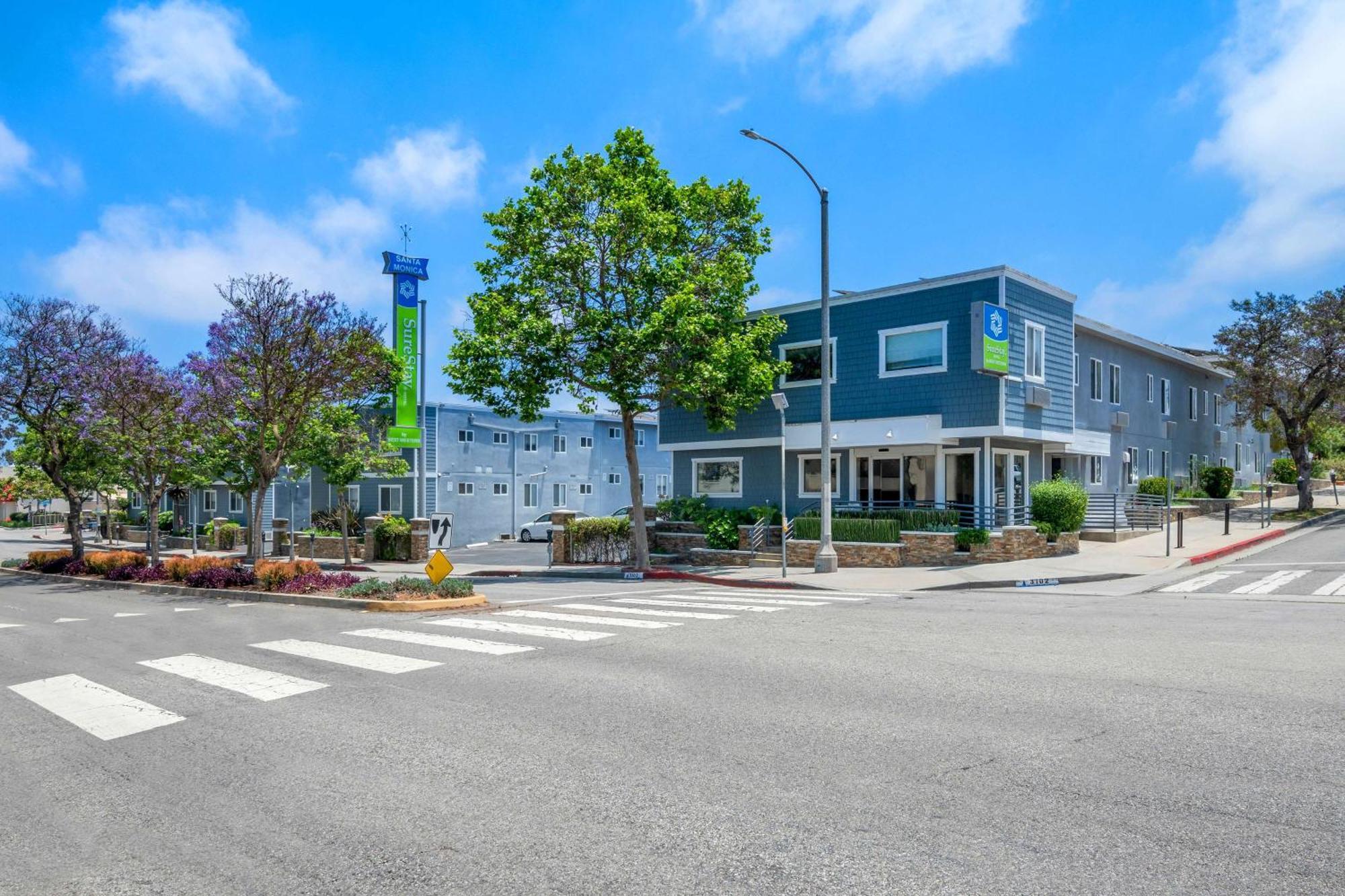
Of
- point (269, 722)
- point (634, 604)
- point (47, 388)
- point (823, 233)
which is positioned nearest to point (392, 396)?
point (47, 388)

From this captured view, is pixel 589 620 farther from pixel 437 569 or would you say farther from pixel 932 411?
pixel 932 411

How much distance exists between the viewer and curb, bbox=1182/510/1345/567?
22578 millimetres

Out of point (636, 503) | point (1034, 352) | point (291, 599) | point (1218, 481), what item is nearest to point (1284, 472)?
point (1218, 481)

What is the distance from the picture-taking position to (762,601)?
1658 cm

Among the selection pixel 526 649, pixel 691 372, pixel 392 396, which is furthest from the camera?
pixel 392 396

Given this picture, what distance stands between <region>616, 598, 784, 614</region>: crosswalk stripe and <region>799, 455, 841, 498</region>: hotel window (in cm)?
1207

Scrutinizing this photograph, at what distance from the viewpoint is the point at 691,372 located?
2417 centimetres

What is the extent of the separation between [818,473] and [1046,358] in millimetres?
7144

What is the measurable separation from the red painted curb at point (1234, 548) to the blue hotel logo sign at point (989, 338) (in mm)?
6341

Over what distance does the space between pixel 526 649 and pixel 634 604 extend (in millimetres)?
5419

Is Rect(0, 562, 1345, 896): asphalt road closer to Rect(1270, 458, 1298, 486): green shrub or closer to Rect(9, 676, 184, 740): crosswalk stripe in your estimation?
Rect(9, 676, 184, 740): crosswalk stripe

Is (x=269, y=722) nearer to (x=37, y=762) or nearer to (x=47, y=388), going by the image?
(x=37, y=762)

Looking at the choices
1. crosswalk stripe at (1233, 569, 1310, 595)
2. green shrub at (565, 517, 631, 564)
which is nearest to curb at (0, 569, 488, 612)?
green shrub at (565, 517, 631, 564)

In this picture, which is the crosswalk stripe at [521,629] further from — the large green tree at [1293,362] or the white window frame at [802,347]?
the large green tree at [1293,362]
